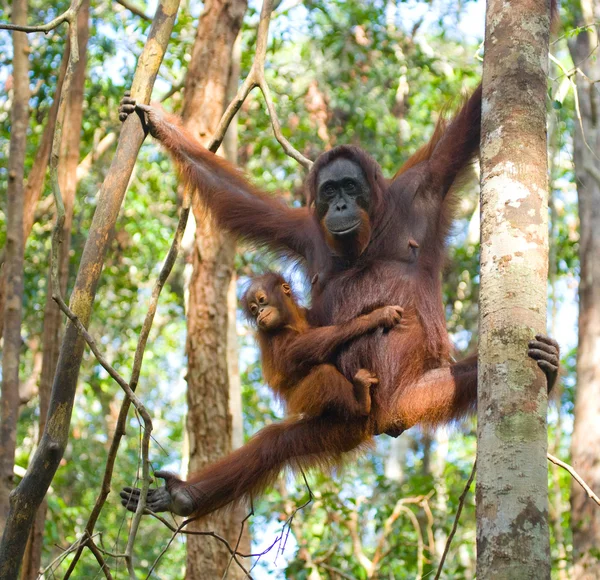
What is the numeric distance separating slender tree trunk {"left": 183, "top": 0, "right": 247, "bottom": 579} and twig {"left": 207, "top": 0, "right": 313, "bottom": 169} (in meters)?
1.60

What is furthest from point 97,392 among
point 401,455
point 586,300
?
point 586,300

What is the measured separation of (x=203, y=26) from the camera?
288 inches

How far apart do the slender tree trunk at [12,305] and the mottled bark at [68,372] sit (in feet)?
4.90

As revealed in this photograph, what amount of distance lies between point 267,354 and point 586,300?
18.2ft

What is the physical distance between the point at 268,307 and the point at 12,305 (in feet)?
5.21

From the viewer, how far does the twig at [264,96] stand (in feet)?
13.2

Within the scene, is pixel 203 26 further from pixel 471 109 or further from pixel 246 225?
pixel 471 109

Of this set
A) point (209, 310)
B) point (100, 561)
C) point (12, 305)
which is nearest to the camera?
point (100, 561)

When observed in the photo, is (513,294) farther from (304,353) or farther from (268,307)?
(268,307)

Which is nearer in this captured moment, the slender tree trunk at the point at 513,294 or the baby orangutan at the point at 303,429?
the slender tree trunk at the point at 513,294

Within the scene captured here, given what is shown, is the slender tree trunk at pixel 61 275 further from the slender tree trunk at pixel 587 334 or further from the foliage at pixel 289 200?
the slender tree trunk at pixel 587 334

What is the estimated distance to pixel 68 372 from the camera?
3174 millimetres

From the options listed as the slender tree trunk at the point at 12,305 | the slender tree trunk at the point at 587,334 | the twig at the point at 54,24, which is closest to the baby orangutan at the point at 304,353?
the slender tree trunk at the point at 12,305

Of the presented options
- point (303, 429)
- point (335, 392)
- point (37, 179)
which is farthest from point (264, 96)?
point (37, 179)
